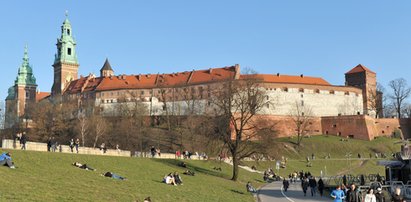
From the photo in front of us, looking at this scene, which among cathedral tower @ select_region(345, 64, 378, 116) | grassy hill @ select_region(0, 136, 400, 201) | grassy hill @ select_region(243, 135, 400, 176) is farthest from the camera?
cathedral tower @ select_region(345, 64, 378, 116)

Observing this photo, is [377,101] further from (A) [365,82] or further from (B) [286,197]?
(B) [286,197]

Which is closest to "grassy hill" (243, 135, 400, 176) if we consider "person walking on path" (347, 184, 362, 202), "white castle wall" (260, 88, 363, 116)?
"white castle wall" (260, 88, 363, 116)

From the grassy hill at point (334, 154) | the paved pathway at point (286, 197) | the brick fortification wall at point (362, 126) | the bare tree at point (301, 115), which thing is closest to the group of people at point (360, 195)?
the paved pathway at point (286, 197)

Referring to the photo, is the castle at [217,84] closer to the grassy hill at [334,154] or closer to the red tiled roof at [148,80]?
the red tiled roof at [148,80]

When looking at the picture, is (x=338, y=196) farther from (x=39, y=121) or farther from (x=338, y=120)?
(x=338, y=120)

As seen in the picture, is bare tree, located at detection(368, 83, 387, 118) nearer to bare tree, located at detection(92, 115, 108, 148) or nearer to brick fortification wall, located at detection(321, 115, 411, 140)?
brick fortification wall, located at detection(321, 115, 411, 140)

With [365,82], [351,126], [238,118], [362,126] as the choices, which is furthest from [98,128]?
[365,82]

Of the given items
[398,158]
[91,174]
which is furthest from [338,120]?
[91,174]

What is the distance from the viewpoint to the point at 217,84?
105938mm

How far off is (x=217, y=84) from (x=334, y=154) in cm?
2978

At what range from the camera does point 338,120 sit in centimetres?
11025

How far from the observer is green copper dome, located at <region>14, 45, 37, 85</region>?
158225mm

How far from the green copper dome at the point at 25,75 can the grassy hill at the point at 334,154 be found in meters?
97.5

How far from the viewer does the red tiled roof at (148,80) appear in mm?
124550
